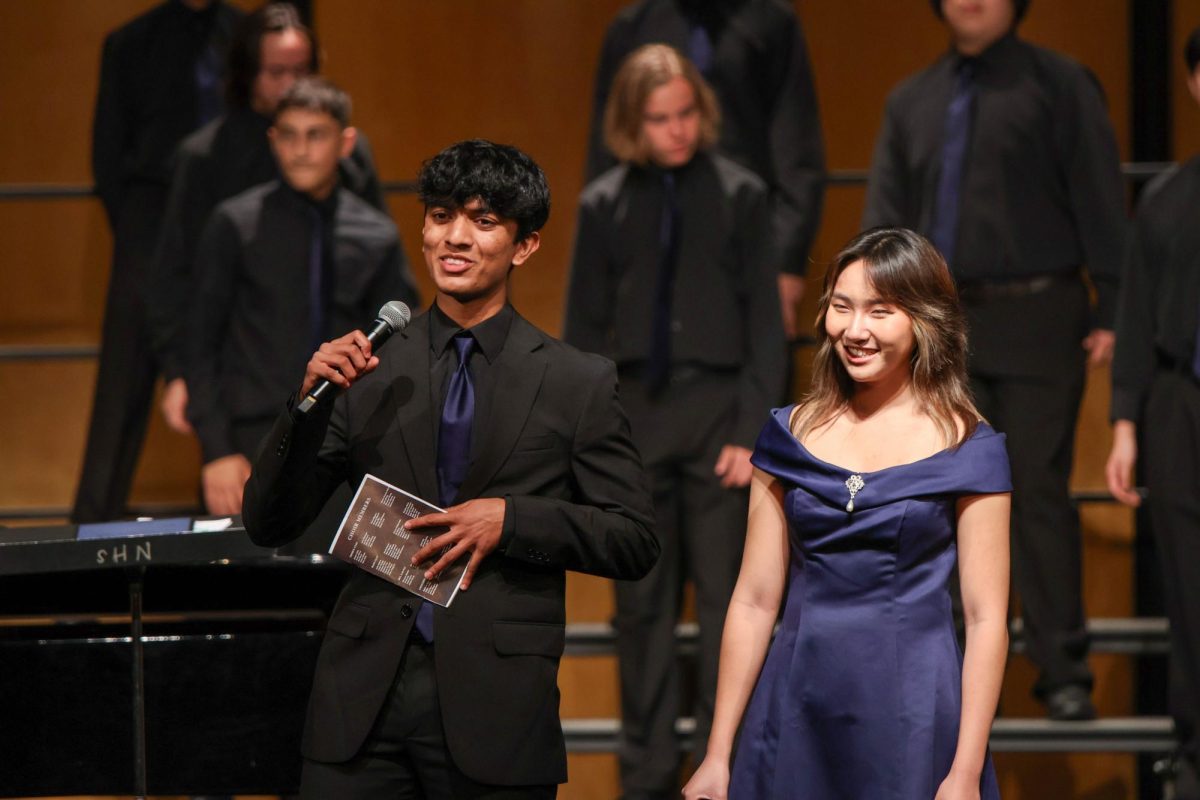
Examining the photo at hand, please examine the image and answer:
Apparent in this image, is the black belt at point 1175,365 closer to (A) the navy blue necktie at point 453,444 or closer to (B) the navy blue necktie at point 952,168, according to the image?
(B) the navy blue necktie at point 952,168

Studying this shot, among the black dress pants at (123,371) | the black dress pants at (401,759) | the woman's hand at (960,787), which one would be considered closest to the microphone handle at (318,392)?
the black dress pants at (401,759)

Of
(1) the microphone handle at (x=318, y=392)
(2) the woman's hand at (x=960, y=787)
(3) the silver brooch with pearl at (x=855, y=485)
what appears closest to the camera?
(1) the microphone handle at (x=318, y=392)

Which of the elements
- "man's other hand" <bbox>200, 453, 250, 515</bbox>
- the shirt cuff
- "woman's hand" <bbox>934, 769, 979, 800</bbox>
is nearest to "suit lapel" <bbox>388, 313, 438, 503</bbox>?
the shirt cuff

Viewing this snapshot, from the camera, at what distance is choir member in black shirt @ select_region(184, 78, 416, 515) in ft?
13.7

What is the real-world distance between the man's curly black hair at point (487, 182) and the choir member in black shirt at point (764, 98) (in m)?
2.14

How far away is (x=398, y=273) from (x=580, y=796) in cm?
159

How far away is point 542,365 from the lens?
2.35 meters

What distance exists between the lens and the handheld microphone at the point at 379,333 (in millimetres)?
2162

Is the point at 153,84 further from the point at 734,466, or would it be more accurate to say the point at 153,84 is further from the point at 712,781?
the point at 712,781

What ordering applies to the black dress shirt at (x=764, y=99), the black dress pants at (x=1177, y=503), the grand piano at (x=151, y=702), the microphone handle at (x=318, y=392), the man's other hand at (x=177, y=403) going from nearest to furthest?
the microphone handle at (x=318, y=392), the grand piano at (x=151, y=702), the black dress pants at (x=1177, y=503), the man's other hand at (x=177, y=403), the black dress shirt at (x=764, y=99)

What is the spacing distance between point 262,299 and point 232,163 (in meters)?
0.51

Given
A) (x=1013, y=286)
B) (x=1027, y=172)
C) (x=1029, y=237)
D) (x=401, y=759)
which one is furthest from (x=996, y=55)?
(x=401, y=759)

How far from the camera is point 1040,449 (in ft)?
13.4

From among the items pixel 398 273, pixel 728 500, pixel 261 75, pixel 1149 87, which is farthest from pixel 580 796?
pixel 1149 87
